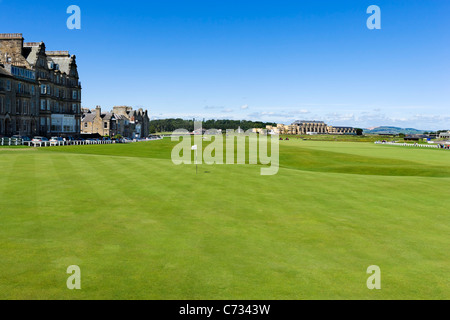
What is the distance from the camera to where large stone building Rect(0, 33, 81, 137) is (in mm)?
77812

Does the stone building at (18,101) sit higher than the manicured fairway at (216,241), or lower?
higher

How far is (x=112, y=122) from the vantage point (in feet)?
491

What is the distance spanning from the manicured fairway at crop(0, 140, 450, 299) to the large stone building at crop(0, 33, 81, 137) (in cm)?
6641

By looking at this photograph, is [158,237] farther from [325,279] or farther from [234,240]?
[325,279]

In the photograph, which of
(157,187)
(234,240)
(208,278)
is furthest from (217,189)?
(208,278)

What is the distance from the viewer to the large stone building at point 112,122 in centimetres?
14762

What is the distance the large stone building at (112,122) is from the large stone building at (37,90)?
3756 cm

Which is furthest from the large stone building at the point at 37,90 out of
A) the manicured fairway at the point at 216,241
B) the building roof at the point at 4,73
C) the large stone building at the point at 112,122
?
the manicured fairway at the point at 216,241

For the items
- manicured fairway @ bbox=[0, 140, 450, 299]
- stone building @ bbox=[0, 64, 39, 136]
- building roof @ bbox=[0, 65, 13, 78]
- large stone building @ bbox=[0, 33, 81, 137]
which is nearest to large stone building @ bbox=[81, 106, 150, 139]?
large stone building @ bbox=[0, 33, 81, 137]

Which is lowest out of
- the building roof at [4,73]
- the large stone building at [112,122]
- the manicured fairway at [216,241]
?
the manicured fairway at [216,241]

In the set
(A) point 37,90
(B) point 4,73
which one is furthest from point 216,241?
(A) point 37,90

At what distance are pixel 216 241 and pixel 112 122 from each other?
147 m

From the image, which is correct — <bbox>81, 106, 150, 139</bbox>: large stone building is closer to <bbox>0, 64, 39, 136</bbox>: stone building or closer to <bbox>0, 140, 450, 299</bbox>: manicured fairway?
<bbox>0, 64, 39, 136</bbox>: stone building

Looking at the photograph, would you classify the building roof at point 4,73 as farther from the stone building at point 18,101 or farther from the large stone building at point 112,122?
the large stone building at point 112,122
